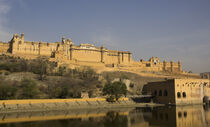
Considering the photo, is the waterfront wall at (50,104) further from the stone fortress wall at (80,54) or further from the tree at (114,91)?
the stone fortress wall at (80,54)

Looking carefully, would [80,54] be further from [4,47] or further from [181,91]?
[181,91]

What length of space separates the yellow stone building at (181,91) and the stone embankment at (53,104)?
6856 millimetres

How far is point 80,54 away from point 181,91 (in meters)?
33.5

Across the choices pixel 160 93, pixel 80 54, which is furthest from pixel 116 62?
pixel 160 93

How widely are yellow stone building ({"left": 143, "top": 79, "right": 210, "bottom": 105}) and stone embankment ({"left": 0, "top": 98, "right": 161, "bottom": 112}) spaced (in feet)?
22.5

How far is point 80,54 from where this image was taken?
64750 mm

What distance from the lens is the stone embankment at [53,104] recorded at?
29312mm

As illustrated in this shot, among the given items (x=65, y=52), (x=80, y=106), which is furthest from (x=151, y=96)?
(x=65, y=52)

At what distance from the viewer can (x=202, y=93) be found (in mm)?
41594

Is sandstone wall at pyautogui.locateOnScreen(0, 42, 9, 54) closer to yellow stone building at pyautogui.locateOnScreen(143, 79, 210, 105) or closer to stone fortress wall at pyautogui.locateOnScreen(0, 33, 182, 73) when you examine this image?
stone fortress wall at pyautogui.locateOnScreen(0, 33, 182, 73)

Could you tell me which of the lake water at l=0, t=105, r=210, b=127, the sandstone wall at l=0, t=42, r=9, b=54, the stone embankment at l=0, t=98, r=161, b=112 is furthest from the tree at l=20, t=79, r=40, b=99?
the sandstone wall at l=0, t=42, r=9, b=54

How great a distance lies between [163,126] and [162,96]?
24123 mm

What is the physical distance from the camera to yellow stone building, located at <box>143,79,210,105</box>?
3884 cm

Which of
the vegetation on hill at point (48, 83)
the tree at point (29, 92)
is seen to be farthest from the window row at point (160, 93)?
the tree at point (29, 92)
